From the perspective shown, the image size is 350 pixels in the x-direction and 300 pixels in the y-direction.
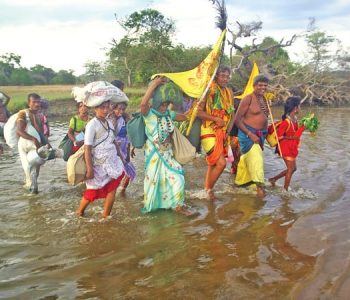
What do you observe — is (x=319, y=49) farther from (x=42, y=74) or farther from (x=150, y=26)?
(x=42, y=74)

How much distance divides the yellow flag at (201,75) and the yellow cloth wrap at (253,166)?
1262 millimetres

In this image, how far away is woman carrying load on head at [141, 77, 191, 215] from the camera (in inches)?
214

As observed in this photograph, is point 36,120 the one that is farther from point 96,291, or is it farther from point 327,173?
point 327,173

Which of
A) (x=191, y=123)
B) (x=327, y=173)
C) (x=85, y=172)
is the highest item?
(x=191, y=123)

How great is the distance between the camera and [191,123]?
597 centimetres

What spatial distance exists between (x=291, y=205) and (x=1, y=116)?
5891 mm

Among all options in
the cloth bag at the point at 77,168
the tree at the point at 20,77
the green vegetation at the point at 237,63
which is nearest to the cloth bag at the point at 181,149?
the cloth bag at the point at 77,168

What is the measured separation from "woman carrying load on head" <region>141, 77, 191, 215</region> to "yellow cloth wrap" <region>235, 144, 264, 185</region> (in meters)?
1.28

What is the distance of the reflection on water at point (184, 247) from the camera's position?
11.4 ft

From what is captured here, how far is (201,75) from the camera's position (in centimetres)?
586

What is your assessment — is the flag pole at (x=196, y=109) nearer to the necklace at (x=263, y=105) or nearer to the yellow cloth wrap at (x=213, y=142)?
the yellow cloth wrap at (x=213, y=142)

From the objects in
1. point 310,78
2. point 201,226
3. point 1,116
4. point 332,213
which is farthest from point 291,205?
point 310,78

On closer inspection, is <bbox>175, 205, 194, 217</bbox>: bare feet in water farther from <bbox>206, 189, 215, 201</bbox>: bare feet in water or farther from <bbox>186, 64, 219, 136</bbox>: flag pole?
<bbox>186, 64, 219, 136</bbox>: flag pole

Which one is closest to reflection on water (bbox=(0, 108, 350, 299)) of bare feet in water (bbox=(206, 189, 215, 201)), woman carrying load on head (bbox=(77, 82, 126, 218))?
bare feet in water (bbox=(206, 189, 215, 201))
